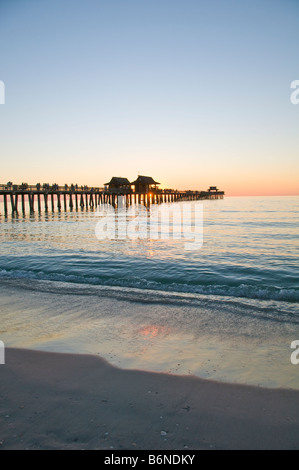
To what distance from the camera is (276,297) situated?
25.4 ft

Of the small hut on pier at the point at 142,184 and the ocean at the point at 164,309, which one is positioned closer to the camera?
the ocean at the point at 164,309

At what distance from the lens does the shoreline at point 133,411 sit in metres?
2.70

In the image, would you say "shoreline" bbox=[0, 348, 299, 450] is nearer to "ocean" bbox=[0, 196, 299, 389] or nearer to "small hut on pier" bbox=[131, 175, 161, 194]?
"ocean" bbox=[0, 196, 299, 389]

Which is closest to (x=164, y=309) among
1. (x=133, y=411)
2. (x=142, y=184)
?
(x=133, y=411)

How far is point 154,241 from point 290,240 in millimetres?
8127

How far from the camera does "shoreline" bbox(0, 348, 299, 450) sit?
2695 mm

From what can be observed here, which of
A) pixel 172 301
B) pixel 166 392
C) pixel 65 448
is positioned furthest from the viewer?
pixel 172 301

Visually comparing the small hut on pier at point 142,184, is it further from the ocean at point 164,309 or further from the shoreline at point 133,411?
the shoreline at point 133,411

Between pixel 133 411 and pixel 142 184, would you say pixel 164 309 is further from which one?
pixel 142 184

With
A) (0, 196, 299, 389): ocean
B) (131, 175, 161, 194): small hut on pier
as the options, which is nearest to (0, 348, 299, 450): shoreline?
(0, 196, 299, 389): ocean

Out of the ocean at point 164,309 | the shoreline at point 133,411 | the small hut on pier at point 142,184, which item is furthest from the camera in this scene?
the small hut on pier at point 142,184

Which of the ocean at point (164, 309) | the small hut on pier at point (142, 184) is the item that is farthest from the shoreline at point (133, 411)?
the small hut on pier at point (142, 184)
